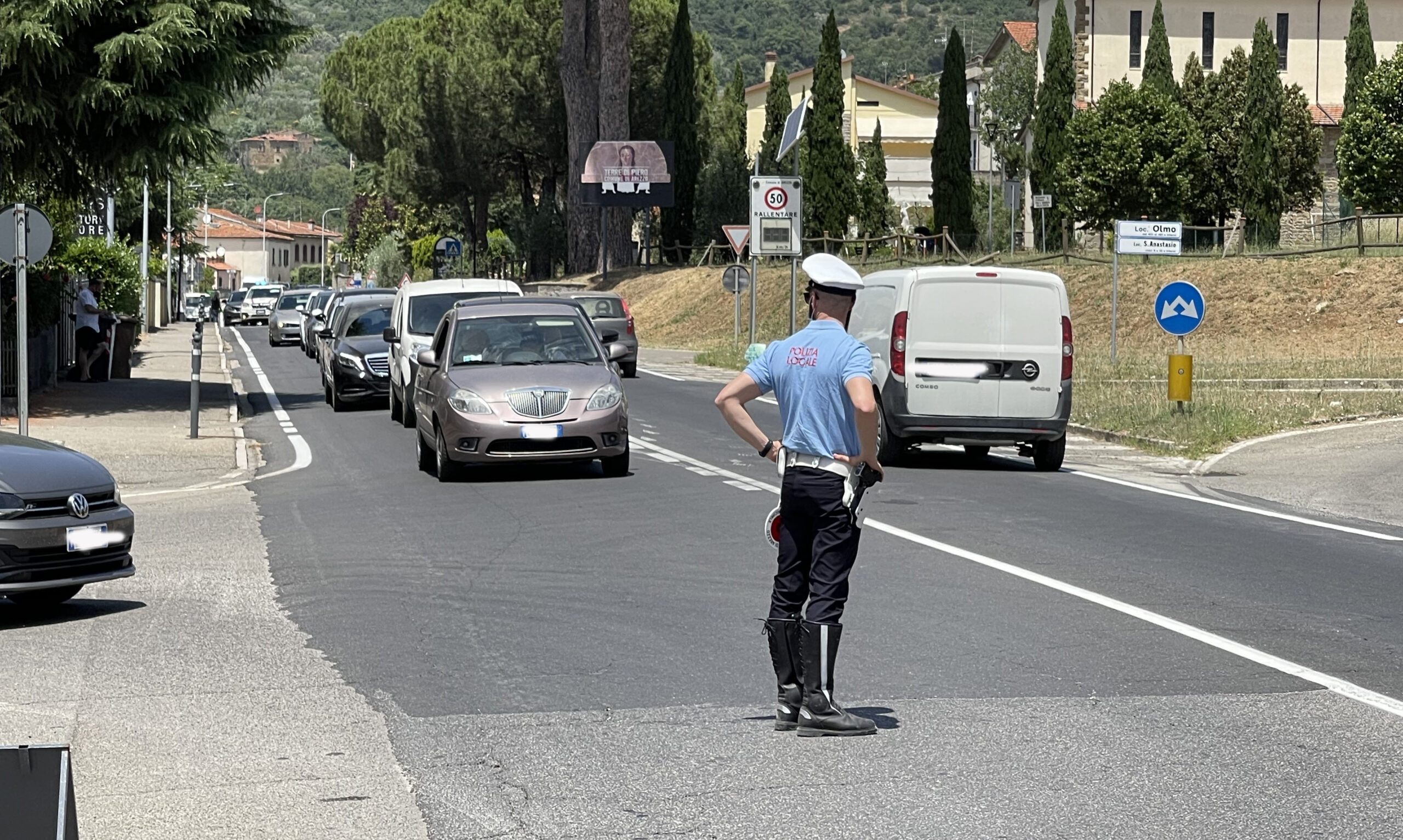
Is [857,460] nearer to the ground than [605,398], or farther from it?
farther from it

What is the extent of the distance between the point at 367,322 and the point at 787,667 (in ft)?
73.2

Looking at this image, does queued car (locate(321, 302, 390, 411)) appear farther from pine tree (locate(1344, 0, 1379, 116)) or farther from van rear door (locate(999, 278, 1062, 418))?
pine tree (locate(1344, 0, 1379, 116))

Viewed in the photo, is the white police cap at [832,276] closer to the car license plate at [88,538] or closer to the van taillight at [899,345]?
the car license plate at [88,538]

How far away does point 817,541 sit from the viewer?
7012mm

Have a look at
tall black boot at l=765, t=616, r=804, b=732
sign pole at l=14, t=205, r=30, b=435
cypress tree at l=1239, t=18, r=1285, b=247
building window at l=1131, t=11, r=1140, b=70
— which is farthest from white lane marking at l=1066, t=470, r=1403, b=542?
building window at l=1131, t=11, r=1140, b=70

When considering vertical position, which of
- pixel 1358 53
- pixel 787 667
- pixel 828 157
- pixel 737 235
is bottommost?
pixel 787 667

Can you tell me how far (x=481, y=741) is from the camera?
6984 mm

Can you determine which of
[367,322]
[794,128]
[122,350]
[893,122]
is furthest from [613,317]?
[893,122]

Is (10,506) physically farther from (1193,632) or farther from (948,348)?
(948,348)

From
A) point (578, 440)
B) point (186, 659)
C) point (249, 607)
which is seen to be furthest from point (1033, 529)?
point (186, 659)

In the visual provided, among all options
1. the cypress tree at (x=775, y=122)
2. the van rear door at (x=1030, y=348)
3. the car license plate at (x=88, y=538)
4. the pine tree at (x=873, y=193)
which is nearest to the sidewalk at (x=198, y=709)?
the car license plate at (x=88, y=538)

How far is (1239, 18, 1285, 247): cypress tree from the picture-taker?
60594mm

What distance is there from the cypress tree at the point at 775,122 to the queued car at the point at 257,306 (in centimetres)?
2024

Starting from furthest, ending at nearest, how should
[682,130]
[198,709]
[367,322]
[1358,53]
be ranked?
[1358,53] < [682,130] < [367,322] < [198,709]
